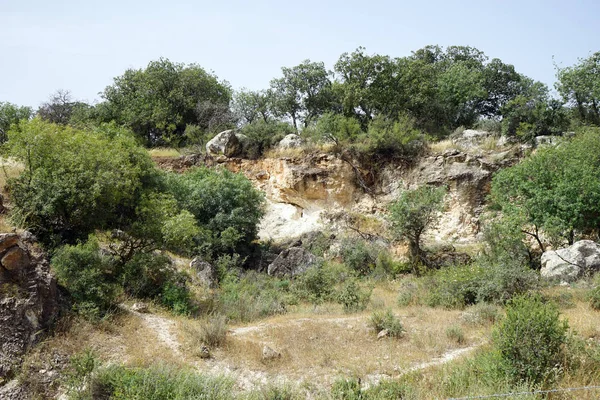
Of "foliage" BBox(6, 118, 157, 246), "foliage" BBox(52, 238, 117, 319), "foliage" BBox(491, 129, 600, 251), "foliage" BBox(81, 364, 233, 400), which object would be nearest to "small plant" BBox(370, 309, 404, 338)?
"foliage" BBox(81, 364, 233, 400)

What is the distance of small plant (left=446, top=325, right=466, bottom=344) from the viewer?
345 inches

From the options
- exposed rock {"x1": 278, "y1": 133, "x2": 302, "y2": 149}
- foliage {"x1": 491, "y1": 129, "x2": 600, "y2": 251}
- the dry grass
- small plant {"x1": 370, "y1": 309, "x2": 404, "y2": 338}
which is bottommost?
small plant {"x1": 370, "y1": 309, "x2": 404, "y2": 338}

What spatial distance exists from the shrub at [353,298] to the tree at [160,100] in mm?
18886

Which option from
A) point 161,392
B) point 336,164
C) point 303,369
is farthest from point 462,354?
point 336,164

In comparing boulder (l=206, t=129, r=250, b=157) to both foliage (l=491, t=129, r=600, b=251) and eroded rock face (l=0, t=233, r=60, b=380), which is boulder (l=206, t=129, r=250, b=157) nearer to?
foliage (l=491, t=129, r=600, b=251)

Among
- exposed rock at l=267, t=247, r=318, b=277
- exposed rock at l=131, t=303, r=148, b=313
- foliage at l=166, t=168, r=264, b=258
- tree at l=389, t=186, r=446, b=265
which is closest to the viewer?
exposed rock at l=131, t=303, r=148, b=313

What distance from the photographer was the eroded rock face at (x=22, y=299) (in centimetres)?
738

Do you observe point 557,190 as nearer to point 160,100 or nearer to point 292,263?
point 292,263

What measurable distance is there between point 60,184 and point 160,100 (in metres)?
18.4

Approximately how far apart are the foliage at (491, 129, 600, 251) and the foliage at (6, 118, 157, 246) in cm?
1407

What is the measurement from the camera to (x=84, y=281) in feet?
31.3

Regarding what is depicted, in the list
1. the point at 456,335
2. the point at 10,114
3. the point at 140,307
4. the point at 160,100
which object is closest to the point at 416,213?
the point at 456,335

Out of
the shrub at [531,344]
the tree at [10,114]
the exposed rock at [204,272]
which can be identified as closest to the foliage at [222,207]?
the exposed rock at [204,272]

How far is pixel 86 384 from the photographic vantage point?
21.7 feet
